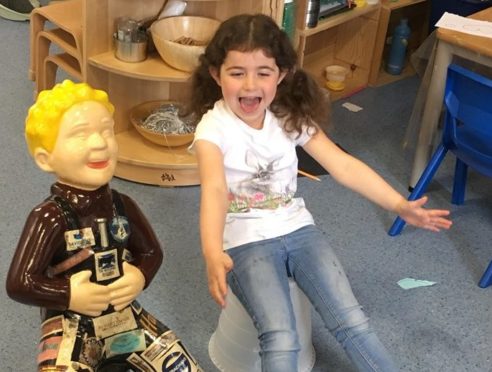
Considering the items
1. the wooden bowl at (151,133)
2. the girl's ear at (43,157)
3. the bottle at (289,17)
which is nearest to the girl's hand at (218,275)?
the girl's ear at (43,157)

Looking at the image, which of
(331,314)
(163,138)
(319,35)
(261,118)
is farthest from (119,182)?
(319,35)

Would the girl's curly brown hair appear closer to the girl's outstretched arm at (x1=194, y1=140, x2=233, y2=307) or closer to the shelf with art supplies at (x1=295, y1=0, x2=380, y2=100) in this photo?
the girl's outstretched arm at (x1=194, y1=140, x2=233, y2=307)

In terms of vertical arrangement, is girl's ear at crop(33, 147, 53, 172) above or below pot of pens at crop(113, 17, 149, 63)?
above

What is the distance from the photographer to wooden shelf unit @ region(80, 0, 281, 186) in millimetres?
2076

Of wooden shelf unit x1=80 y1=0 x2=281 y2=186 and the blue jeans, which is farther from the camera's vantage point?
wooden shelf unit x1=80 y1=0 x2=281 y2=186

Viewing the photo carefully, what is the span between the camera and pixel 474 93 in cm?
179

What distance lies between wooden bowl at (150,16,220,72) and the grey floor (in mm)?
414

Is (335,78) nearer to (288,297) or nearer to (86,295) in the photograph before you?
(288,297)

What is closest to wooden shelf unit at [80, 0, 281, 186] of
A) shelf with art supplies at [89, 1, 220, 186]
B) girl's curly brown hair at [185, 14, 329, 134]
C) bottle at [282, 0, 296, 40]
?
shelf with art supplies at [89, 1, 220, 186]

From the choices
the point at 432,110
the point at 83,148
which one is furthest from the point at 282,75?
the point at 432,110

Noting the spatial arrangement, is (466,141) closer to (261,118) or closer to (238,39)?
(261,118)

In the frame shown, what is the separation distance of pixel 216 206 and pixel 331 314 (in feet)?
1.06

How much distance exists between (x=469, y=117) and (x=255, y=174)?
0.68m

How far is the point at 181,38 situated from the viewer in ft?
7.23
